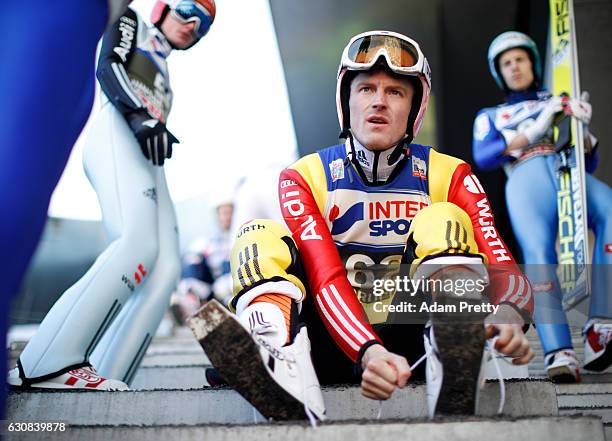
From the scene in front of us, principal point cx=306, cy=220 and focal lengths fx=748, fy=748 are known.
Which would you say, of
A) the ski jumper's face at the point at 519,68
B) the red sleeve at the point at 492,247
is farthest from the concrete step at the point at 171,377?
the ski jumper's face at the point at 519,68

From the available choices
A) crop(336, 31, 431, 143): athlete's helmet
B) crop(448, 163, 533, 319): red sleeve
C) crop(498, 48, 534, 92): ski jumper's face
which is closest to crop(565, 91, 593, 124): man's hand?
crop(498, 48, 534, 92): ski jumper's face

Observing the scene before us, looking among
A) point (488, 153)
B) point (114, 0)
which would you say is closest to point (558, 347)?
point (488, 153)

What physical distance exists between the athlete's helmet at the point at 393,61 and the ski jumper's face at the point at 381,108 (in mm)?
34

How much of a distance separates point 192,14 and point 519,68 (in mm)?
1855

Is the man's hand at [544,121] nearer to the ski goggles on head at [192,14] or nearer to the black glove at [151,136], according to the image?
the ski goggles on head at [192,14]

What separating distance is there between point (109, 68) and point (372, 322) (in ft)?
4.84

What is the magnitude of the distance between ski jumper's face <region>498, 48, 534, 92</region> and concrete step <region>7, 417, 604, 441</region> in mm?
2892

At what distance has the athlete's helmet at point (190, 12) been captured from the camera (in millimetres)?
3137

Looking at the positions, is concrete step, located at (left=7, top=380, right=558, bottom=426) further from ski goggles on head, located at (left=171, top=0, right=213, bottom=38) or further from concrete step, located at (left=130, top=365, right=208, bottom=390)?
ski goggles on head, located at (left=171, top=0, right=213, bottom=38)

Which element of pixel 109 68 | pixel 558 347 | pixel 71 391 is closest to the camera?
pixel 71 391

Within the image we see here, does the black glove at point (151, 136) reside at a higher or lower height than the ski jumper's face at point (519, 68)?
lower

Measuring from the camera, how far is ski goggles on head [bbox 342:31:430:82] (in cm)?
229

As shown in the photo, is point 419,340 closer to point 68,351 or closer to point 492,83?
point 68,351

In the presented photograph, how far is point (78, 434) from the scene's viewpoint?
1.55 metres
